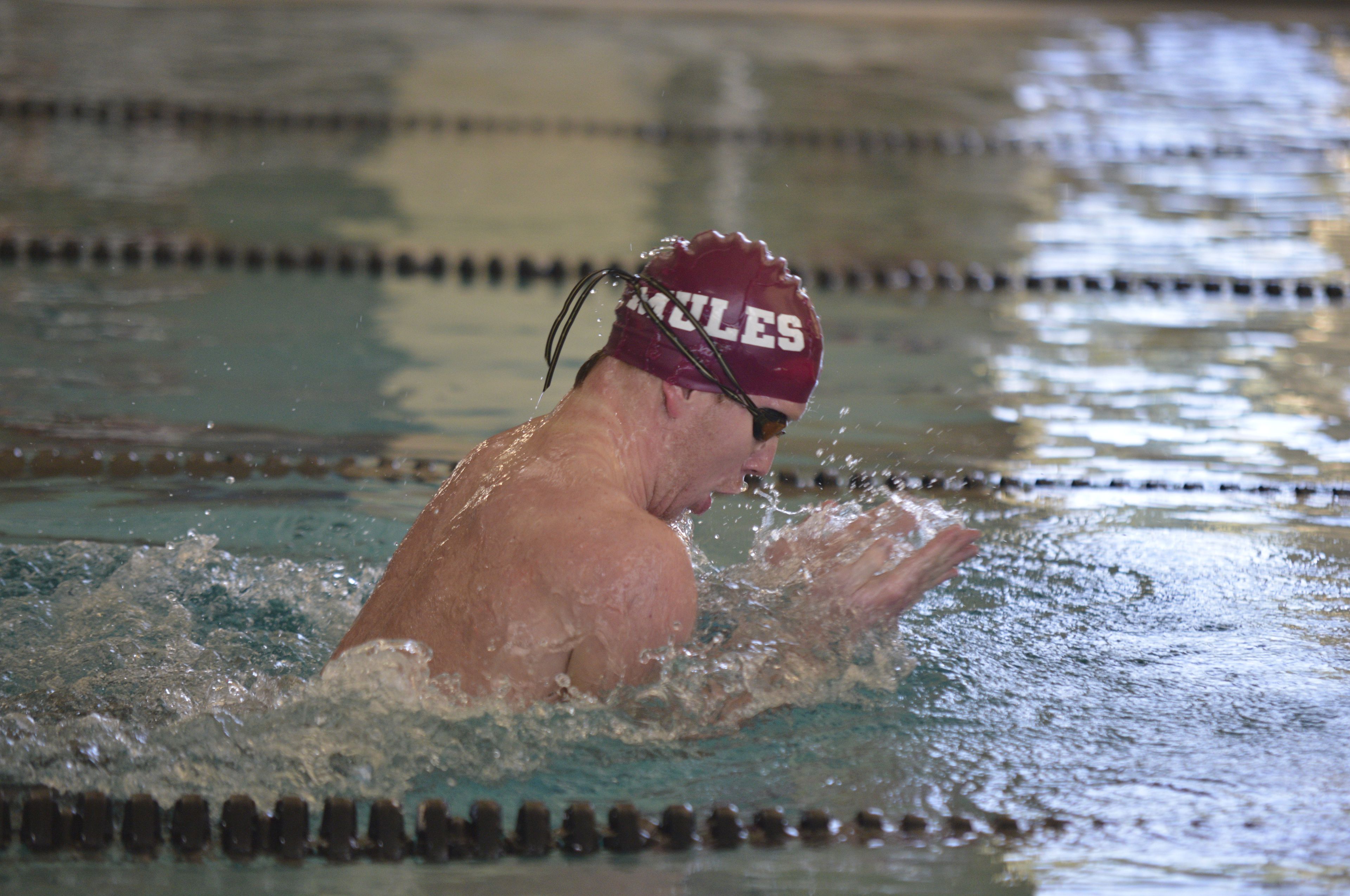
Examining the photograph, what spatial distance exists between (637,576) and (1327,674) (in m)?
1.38

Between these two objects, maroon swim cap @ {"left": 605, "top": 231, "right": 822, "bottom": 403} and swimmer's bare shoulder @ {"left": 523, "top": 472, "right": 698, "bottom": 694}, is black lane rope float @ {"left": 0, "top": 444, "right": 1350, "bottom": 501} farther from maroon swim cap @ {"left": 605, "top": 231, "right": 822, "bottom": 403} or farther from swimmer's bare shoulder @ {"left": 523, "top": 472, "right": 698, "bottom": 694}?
swimmer's bare shoulder @ {"left": 523, "top": 472, "right": 698, "bottom": 694}

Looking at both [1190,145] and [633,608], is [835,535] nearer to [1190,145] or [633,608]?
[633,608]

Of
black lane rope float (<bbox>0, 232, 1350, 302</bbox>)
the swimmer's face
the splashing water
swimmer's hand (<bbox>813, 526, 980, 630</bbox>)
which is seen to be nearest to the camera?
the splashing water

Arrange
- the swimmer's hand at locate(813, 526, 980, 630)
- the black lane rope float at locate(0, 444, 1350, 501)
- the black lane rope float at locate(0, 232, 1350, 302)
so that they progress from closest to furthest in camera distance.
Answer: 1. the swimmer's hand at locate(813, 526, 980, 630)
2. the black lane rope float at locate(0, 444, 1350, 501)
3. the black lane rope float at locate(0, 232, 1350, 302)

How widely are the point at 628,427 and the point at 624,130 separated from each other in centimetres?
638

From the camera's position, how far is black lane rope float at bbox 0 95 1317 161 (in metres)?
7.81

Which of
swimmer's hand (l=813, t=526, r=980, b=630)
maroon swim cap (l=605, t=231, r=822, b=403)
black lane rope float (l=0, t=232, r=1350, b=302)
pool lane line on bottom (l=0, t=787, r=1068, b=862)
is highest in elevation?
maroon swim cap (l=605, t=231, r=822, b=403)

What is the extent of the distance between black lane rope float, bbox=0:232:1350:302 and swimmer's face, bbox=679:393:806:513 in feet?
10.2

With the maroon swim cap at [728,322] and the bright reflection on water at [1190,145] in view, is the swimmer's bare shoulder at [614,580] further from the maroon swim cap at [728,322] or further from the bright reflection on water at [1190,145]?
the bright reflection on water at [1190,145]

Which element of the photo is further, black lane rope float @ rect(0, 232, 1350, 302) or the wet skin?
black lane rope float @ rect(0, 232, 1350, 302)

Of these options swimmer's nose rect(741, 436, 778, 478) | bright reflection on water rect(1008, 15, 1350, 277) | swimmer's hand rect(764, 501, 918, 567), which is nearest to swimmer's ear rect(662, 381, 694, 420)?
swimmer's nose rect(741, 436, 778, 478)

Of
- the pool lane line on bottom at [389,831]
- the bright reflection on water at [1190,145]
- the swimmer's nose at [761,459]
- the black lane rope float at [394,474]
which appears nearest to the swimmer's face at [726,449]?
the swimmer's nose at [761,459]

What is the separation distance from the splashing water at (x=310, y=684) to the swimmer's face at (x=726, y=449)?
0.25 m

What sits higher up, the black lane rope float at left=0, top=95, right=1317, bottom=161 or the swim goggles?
the black lane rope float at left=0, top=95, right=1317, bottom=161
